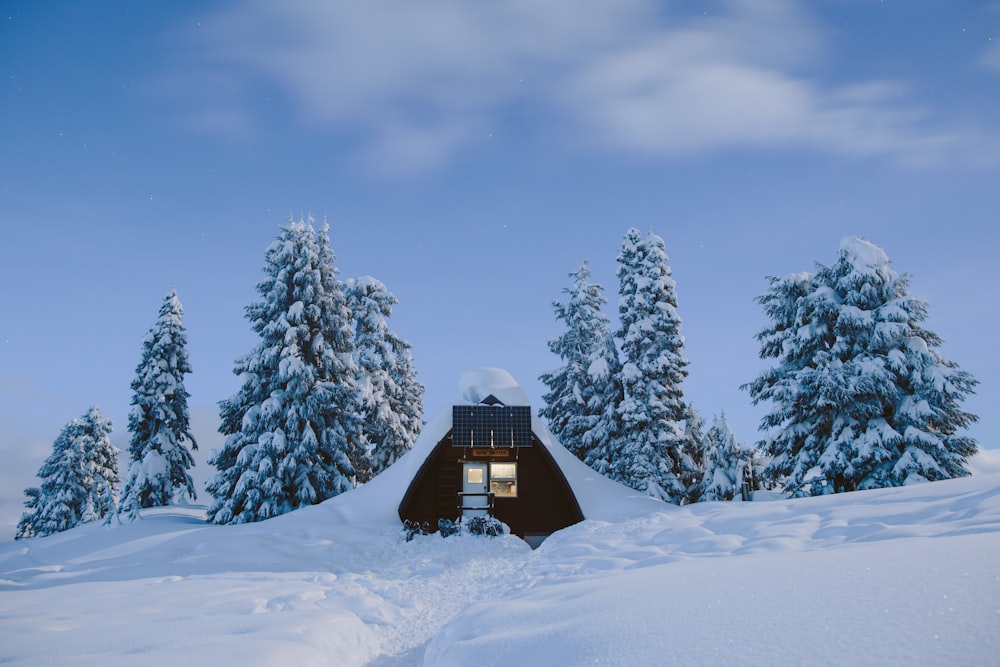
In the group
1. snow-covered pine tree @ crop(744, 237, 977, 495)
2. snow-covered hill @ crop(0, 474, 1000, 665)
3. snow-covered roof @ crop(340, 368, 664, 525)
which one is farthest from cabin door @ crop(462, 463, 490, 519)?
snow-covered pine tree @ crop(744, 237, 977, 495)

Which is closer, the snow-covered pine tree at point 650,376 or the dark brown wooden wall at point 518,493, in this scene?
the dark brown wooden wall at point 518,493

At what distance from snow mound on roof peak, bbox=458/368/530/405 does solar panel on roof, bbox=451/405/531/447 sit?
4.17 ft

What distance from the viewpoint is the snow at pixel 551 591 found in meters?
4.11

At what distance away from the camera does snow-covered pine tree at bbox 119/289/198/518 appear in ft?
96.5

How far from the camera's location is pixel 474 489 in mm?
23359

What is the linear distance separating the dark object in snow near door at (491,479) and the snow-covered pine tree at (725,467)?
20.5 ft

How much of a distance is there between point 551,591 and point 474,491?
51.7 ft

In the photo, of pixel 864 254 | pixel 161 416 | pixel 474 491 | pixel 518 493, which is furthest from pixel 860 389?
pixel 161 416

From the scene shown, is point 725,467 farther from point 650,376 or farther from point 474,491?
point 474,491

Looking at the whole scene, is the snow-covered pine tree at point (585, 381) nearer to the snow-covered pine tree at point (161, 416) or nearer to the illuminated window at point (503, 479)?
the illuminated window at point (503, 479)

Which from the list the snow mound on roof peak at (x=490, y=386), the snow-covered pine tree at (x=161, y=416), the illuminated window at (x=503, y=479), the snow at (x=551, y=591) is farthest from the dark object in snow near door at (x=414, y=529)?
the snow-covered pine tree at (x=161, y=416)

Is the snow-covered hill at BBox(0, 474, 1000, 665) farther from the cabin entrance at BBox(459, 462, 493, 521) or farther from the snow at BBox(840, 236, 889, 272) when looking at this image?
the snow at BBox(840, 236, 889, 272)

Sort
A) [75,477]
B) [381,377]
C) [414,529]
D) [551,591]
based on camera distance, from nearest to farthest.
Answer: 1. [551,591]
2. [414,529]
3. [381,377]
4. [75,477]

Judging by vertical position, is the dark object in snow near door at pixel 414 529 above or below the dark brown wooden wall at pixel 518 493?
below
